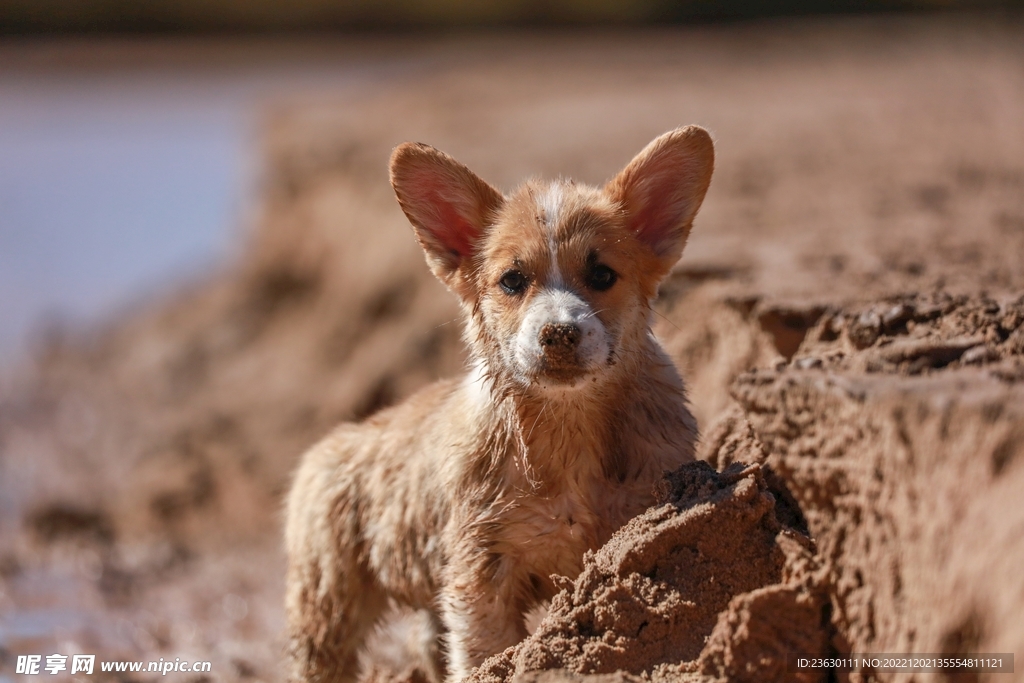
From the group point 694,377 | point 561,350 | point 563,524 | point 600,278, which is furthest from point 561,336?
point 694,377

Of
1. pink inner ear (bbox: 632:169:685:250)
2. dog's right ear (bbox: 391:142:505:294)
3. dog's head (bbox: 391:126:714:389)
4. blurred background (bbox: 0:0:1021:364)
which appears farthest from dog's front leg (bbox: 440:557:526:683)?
blurred background (bbox: 0:0:1021:364)

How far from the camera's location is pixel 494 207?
4785 millimetres

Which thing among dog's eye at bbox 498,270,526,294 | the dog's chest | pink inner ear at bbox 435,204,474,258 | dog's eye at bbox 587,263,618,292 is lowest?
the dog's chest

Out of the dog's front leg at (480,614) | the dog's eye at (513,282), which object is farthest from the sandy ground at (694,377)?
the dog's eye at (513,282)

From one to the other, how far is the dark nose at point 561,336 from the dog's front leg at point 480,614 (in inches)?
33.1

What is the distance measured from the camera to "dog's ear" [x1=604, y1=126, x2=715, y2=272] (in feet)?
15.3

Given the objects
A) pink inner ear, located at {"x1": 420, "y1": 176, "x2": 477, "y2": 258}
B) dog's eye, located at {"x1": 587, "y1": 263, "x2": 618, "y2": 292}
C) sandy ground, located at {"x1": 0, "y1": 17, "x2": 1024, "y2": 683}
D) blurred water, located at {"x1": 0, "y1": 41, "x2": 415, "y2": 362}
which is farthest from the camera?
blurred water, located at {"x1": 0, "y1": 41, "x2": 415, "y2": 362}

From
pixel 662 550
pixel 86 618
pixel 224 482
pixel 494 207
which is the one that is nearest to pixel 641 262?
pixel 494 207

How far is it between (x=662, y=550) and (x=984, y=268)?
9.33 ft

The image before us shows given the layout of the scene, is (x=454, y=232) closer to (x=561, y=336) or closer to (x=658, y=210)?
(x=658, y=210)

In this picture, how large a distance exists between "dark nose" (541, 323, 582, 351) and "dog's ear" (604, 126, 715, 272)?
0.83 meters

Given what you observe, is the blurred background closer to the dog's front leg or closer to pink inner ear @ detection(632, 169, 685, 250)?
pink inner ear @ detection(632, 169, 685, 250)

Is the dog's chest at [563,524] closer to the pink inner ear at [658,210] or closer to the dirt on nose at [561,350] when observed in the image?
the dirt on nose at [561,350]

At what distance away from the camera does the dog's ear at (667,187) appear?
4.65 m
